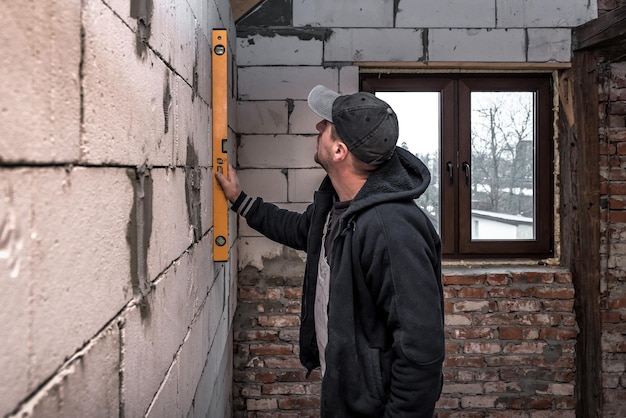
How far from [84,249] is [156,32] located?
1.80ft

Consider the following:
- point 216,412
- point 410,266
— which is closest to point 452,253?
point 216,412

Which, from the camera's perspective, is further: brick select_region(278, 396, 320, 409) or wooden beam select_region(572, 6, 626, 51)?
brick select_region(278, 396, 320, 409)

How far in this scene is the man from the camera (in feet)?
4.57

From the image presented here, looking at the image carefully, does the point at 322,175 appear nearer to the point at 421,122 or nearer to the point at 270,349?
the point at 421,122

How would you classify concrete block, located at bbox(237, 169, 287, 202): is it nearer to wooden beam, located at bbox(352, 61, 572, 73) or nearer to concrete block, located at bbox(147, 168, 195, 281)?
wooden beam, located at bbox(352, 61, 572, 73)

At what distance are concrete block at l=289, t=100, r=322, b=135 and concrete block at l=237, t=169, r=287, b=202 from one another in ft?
0.87

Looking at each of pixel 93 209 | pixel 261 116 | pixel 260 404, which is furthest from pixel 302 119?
pixel 93 209

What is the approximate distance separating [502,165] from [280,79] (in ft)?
4.72

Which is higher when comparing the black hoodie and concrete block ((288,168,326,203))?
concrete block ((288,168,326,203))

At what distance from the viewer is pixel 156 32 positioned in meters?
1.02

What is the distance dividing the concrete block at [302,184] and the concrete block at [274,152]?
0.13ft

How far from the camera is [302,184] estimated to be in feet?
9.85

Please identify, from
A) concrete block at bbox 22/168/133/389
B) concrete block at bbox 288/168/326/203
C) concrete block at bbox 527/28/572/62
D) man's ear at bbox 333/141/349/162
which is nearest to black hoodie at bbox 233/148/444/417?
man's ear at bbox 333/141/349/162

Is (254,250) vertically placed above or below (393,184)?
below
